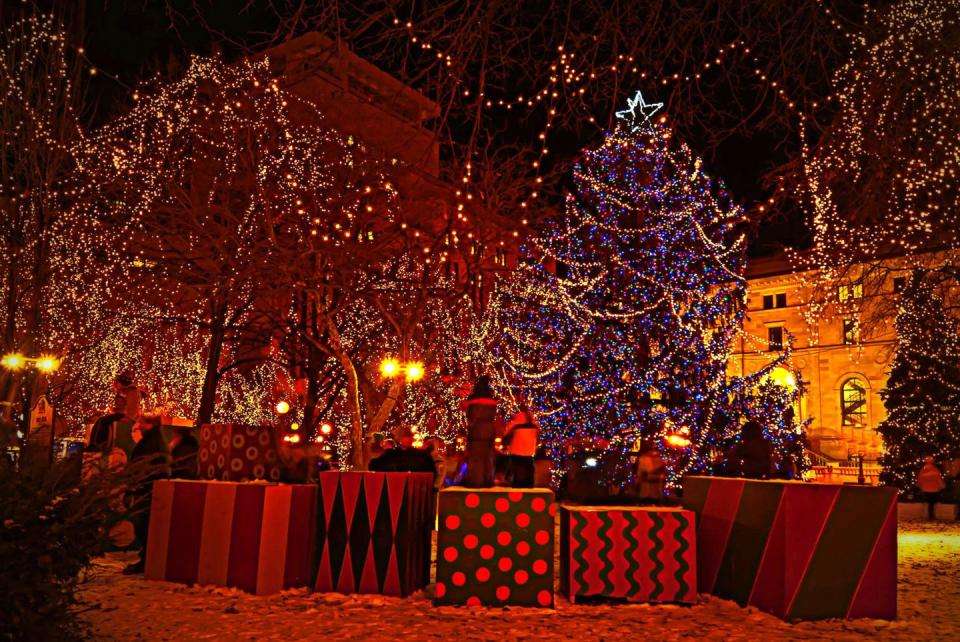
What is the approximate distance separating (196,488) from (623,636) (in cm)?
473

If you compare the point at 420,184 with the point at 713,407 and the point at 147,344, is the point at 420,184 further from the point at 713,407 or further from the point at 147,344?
the point at 147,344

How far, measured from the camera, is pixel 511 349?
21672 millimetres

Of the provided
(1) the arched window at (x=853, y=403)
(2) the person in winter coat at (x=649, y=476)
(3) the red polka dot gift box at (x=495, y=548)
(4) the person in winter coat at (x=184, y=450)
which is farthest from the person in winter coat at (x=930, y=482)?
(1) the arched window at (x=853, y=403)

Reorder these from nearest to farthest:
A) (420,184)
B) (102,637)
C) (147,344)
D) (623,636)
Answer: (102,637), (623,636), (420,184), (147,344)

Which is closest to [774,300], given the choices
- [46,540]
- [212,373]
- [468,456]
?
[212,373]

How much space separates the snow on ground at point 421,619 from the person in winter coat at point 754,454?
4.76 ft

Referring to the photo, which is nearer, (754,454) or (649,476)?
(754,454)

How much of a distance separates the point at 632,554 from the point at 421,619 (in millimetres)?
2180

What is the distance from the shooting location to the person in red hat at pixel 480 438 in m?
7.95

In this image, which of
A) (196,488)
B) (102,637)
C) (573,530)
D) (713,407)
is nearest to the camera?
(102,637)

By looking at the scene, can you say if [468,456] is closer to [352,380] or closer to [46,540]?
[46,540]

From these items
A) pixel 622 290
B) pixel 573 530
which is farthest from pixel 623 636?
pixel 622 290

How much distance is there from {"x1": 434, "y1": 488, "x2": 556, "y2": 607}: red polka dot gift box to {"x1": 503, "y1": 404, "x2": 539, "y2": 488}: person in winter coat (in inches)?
101

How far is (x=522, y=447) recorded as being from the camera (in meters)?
11.0
